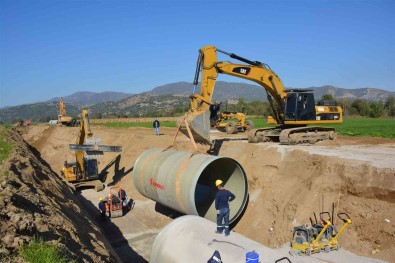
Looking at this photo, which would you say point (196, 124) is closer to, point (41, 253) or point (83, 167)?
point (83, 167)

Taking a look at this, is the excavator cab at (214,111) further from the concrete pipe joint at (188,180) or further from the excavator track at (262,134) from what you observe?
the concrete pipe joint at (188,180)

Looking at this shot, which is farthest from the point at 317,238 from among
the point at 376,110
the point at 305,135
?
the point at 376,110

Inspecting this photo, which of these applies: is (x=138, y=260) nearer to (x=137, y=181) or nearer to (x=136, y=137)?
(x=137, y=181)

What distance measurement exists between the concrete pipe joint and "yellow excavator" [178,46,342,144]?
1.59 m

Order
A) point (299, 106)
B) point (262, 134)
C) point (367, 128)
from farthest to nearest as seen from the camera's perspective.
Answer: point (367, 128), point (262, 134), point (299, 106)

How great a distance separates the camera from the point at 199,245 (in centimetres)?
769

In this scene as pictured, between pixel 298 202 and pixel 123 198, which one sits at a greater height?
pixel 298 202

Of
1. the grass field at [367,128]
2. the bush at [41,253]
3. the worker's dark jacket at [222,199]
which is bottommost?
the worker's dark jacket at [222,199]

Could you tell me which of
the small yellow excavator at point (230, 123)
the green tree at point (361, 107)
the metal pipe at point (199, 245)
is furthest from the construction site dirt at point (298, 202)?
the green tree at point (361, 107)

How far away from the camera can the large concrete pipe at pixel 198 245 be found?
23.2ft

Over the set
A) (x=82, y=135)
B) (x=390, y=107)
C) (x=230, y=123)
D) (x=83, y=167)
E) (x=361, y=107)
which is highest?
(x=361, y=107)

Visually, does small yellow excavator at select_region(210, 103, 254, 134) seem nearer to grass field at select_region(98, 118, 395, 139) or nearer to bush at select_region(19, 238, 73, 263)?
grass field at select_region(98, 118, 395, 139)

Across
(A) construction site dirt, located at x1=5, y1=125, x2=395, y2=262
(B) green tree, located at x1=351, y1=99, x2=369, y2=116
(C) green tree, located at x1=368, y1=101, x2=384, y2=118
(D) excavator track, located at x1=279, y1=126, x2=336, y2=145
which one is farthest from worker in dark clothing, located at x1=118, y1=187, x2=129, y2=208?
(B) green tree, located at x1=351, y1=99, x2=369, y2=116

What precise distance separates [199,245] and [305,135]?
1275 centimetres
